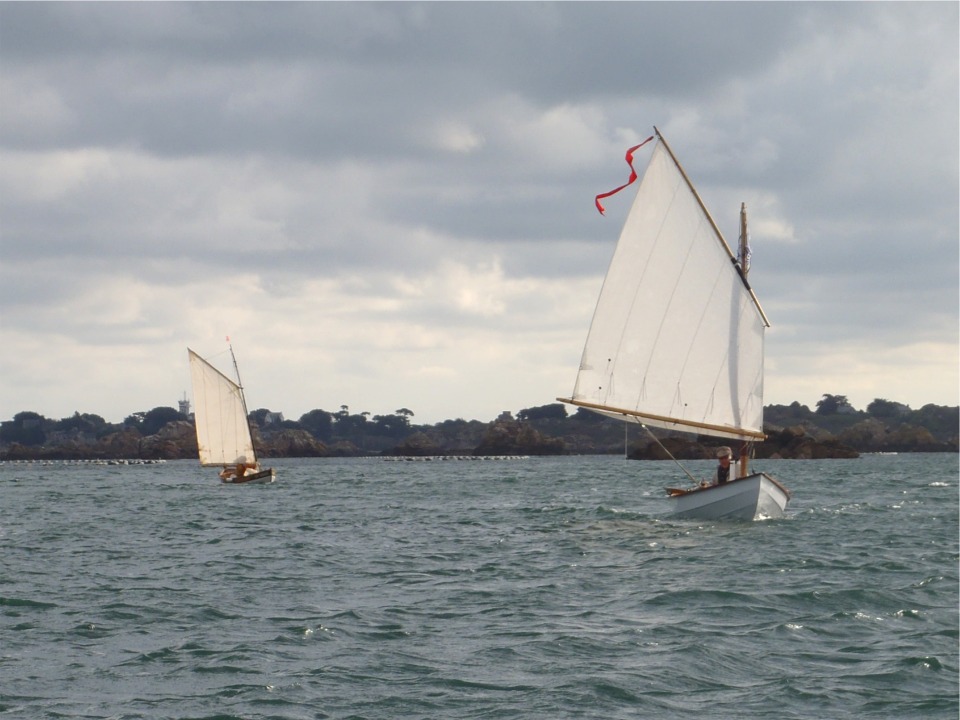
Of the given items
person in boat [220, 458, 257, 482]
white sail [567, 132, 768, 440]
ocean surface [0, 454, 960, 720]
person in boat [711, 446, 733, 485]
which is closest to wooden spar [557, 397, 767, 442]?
white sail [567, 132, 768, 440]

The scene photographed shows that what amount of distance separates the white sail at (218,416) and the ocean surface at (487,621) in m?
50.3

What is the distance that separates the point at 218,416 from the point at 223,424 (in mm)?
1394

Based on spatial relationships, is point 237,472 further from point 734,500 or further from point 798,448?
point 798,448

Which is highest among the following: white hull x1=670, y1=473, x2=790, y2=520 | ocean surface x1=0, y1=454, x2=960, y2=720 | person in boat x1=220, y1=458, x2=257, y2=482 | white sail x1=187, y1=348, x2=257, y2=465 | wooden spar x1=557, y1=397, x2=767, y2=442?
white sail x1=187, y1=348, x2=257, y2=465

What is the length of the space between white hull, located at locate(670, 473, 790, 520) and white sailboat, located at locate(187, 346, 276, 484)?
58.0 m

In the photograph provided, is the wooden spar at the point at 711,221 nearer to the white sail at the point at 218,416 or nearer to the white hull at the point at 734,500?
the white hull at the point at 734,500

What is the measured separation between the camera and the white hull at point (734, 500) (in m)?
40.5

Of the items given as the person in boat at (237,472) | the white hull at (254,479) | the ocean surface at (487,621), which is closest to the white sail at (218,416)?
the person in boat at (237,472)

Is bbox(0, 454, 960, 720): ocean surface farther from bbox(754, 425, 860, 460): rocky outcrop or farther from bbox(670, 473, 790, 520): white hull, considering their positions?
bbox(754, 425, 860, 460): rocky outcrop

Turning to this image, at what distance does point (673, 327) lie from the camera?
41.1 m

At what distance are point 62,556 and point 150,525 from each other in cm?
1348

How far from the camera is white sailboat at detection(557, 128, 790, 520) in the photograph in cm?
4028

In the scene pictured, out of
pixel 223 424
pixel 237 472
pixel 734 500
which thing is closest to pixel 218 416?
pixel 223 424

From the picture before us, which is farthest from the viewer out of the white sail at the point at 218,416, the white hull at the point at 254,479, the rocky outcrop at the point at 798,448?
the rocky outcrop at the point at 798,448
